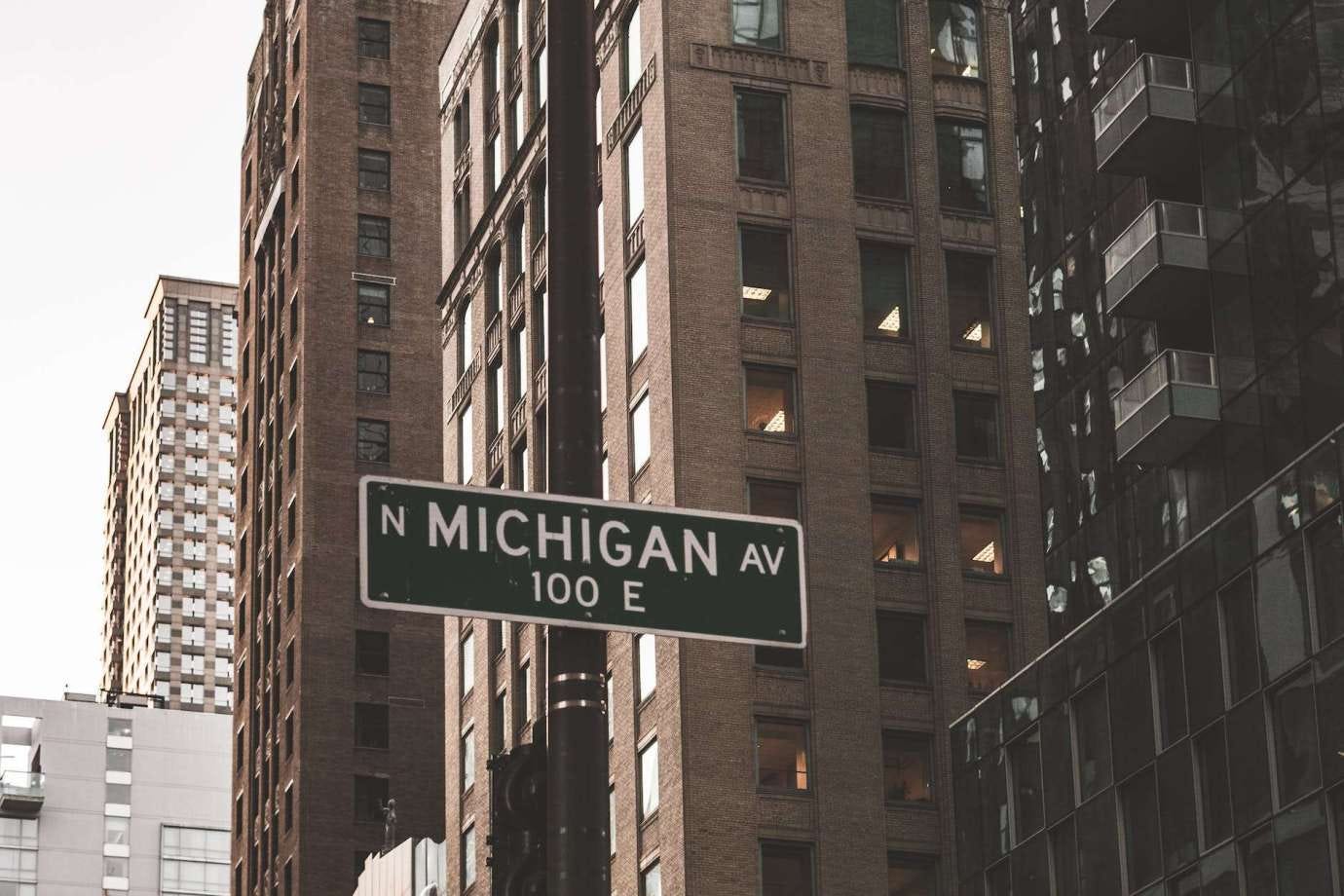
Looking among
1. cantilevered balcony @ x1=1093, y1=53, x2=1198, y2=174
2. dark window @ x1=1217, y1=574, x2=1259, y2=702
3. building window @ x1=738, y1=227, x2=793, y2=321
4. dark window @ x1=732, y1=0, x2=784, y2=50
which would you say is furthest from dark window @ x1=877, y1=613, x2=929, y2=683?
dark window @ x1=1217, y1=574, x2=1259, y2=702

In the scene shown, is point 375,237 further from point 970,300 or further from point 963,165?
point 970,300

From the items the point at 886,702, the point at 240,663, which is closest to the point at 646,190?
the point at 886,702

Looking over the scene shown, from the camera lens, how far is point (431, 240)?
111 meters

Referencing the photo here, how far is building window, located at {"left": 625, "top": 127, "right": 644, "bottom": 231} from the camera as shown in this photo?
70.9 m

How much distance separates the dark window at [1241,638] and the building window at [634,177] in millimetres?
31384

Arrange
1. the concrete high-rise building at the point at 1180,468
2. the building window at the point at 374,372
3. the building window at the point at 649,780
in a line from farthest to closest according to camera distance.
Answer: the building window at the point at 374,372 → the building window at the point at 649,780 → the concrete high-rise building at the point at 1180,468

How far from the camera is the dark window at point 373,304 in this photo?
109 metres

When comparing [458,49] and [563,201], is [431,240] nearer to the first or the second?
[458,49]

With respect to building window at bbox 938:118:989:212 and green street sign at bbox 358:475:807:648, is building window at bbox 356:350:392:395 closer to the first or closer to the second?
building window at bbox 938:118:989:212

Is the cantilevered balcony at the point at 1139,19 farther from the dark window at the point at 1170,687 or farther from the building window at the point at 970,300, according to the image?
the building window at the point at 970,300

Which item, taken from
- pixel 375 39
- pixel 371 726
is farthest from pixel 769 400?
pixel 375 39

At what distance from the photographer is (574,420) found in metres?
10.6

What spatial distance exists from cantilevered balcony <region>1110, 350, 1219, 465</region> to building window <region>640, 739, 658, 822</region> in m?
18.4

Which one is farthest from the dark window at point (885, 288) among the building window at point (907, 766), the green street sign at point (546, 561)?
the green street sign at point (546, 561)
